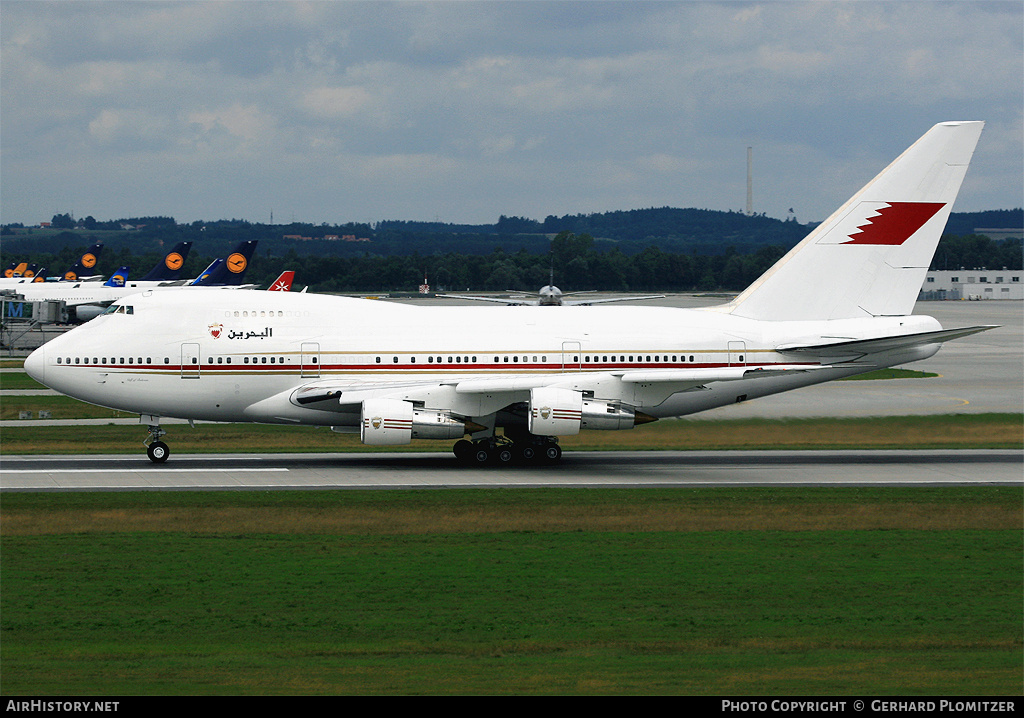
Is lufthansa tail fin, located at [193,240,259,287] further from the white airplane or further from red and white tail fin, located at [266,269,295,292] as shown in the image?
the white airplane

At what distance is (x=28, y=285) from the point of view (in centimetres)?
12012

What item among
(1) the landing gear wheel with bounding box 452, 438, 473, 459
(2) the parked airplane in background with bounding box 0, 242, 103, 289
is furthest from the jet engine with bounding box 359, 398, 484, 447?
(2) the parked airplane in background with bounding box 0, 242, 103, 289

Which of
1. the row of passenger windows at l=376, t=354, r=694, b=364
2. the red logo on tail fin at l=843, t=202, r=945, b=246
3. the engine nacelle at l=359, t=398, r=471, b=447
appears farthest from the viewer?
the red logo on tail fin at l=843, t=202, r=945, b=246

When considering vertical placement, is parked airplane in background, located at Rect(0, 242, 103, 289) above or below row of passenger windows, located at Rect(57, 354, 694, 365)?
above

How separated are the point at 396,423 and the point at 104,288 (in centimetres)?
8497

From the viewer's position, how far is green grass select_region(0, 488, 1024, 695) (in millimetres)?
14859

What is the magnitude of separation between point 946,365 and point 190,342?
5005 cm

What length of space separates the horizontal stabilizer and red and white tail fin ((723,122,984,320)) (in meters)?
1.27

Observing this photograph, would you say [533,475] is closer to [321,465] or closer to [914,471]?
[321,465]

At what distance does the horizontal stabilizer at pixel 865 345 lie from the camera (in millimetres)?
35500

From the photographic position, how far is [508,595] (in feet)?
62.4

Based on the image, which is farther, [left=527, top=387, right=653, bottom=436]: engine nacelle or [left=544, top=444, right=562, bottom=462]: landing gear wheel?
[left=544, top=444, right=562, bottom=462]: landing gear wheel

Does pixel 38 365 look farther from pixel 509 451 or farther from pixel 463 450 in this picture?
pixel 509 451

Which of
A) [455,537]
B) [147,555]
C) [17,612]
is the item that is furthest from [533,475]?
[17,612]
